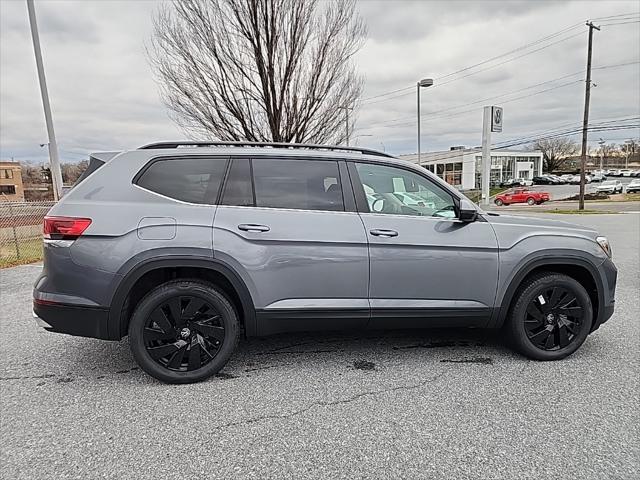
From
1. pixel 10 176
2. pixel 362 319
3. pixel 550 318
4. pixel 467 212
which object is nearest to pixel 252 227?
pixel 362 319

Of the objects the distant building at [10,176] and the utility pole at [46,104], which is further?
the distant building at [10,176]

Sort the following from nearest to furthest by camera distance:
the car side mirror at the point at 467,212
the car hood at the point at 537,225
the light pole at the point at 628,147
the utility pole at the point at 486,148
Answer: the car side mirror at the point at 467,212 → the car hood at the point at 537,225 → the utility pole at the point at 486,148 → the light pole at the point at 628,147

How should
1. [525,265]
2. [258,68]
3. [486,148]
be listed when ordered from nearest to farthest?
1. [525,265]
2. [258,68]
3. [486,148]

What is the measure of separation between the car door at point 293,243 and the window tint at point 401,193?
0.65ft

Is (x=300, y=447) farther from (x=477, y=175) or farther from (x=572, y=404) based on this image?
(x=477, y=175)

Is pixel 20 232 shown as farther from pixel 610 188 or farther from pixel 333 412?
pixel 610 188

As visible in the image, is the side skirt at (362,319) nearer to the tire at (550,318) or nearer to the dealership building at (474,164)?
the tire at (550,318)

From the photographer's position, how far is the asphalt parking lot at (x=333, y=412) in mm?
2178

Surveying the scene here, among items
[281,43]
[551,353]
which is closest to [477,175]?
[281,43]

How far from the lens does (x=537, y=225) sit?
3455 millimetres

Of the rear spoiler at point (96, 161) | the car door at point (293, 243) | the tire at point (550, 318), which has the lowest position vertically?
the tire at point (550, 318)

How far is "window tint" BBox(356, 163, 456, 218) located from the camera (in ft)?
10.8

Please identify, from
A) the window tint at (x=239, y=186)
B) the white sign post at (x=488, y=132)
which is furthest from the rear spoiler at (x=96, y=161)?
the white sign post at (x=488, y=132)

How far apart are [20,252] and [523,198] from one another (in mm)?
38418
